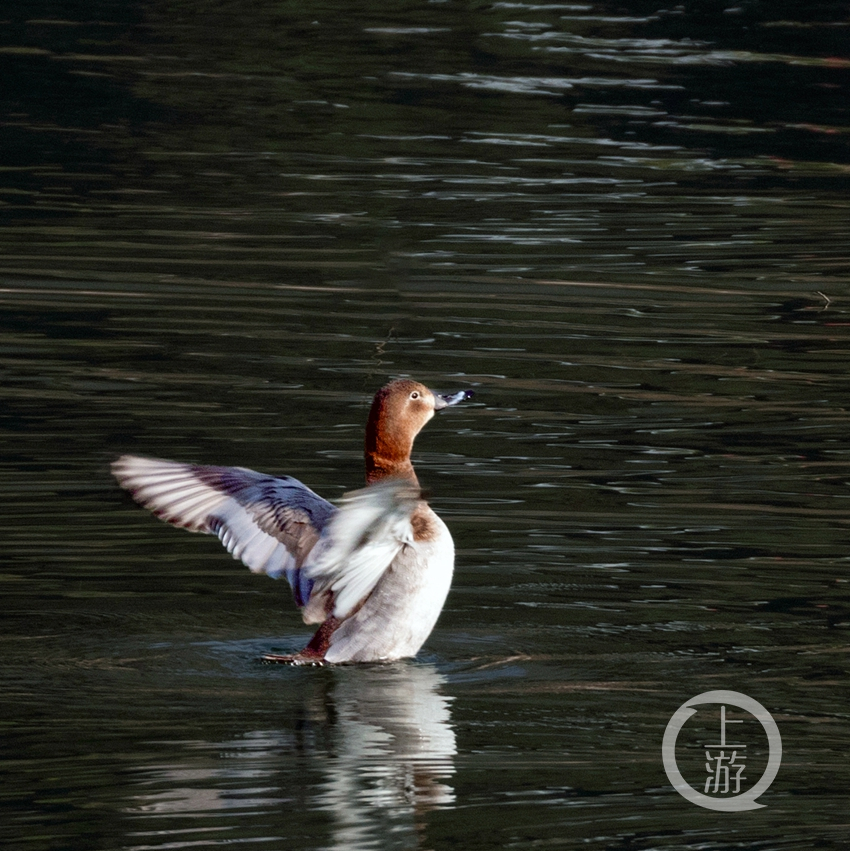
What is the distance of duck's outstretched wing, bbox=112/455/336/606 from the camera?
623 centimetres

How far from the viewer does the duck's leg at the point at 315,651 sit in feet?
20.1

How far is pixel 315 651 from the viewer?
6.20 m

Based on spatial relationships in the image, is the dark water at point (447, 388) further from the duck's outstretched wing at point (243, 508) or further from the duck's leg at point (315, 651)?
the duck's outstretched wing at point (243, 508)

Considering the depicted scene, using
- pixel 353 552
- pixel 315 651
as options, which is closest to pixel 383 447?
pixel 353 552

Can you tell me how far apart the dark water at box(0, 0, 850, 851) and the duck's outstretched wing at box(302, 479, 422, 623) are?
0.27 metres

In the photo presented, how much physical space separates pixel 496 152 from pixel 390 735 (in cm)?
912

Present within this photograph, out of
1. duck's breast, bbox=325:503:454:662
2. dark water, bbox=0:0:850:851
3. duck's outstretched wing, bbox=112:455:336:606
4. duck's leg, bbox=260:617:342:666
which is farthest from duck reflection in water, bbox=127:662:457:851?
duck's outstretched wing, bbox=112:455:336:606

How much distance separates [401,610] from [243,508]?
23.5 inches

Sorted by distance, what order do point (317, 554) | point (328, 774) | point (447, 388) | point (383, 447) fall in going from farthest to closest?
point (447, 388) → point (383, 447) → point (317, 554) → point (328, 774)

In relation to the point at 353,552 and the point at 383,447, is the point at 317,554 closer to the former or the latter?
the point at 353,552

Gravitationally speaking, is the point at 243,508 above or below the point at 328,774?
above

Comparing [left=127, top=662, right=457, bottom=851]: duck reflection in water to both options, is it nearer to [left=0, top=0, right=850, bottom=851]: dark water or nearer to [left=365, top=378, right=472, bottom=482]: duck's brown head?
[left=0, top=0, right=850, bottom=851]: dark water

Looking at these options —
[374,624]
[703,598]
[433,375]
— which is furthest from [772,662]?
[433,375]

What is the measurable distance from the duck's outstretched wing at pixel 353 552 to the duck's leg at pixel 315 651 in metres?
0.04
